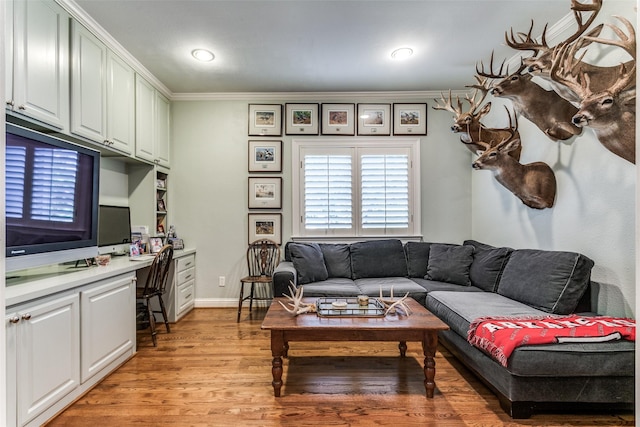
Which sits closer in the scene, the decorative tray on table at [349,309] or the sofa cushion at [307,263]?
the decorative tray on table at [349,309]

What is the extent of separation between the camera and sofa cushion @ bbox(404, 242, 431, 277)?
3.70 meters

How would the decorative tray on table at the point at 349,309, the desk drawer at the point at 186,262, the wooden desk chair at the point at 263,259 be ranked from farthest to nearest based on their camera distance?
the wooden desk chair at the point at 263,259 → the desk drawer at the point at 186,262 → the decorative tray on table at the point at 349,309

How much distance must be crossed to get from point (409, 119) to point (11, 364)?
4.24 metres

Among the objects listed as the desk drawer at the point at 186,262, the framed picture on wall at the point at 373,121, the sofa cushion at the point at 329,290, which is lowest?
the sofa cushion at the point at 329,290

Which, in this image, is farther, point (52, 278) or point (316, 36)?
point (316, 36)

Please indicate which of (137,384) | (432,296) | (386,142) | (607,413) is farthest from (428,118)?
(137,384)

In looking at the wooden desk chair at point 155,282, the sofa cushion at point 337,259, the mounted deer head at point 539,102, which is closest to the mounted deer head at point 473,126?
the mounted deer head at point 539,102

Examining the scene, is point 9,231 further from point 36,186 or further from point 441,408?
point 441,408

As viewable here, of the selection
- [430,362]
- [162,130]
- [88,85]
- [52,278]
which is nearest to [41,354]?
[52,278]

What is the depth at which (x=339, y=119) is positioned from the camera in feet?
13.4

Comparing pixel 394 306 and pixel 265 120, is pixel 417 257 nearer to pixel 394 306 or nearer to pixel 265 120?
pixel 394 306

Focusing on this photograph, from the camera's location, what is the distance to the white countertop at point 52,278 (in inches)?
65.6

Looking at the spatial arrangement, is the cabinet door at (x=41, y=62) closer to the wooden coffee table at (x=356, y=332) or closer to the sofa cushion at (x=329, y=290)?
the wooden coffee table at (x=356, y=332)

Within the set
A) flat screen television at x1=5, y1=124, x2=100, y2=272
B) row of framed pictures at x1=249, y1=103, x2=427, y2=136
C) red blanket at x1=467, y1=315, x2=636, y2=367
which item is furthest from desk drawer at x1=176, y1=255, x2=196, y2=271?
red blanket at x1=467, y1=315, x2=636, y2=367
